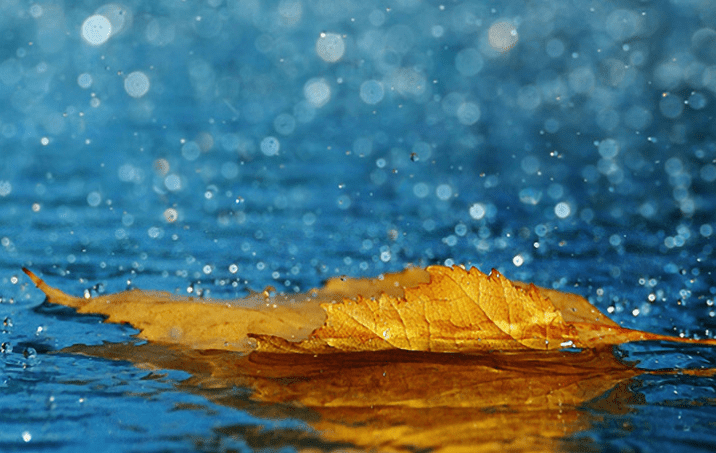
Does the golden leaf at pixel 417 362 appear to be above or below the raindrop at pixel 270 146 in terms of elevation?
below

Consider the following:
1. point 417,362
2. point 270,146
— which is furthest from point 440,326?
point 270,146

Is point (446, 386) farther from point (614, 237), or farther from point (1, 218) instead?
point (1, 218)

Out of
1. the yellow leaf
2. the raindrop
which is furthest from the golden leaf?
the raindrop

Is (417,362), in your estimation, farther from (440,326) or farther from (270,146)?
(270,146)

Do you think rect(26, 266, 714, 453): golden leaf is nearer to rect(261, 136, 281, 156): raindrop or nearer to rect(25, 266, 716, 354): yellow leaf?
rect(25, 266, 716, 354): yellow leaf

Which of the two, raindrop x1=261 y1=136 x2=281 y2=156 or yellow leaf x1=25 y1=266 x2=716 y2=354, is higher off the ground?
raindrop x1=261 y1=136 x2=281 y2=156

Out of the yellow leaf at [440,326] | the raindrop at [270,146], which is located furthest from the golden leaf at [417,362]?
the raindrop at [270,146]

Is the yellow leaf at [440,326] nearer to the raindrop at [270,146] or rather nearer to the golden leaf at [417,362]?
the golden leaf at [417,362]

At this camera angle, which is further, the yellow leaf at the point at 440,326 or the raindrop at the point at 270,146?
the raindrop at the point at 270,146

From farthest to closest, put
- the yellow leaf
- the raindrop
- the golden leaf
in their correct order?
1. the raindrop
2. the yellow leaf
3. the golden leaf

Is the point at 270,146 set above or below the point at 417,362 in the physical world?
above

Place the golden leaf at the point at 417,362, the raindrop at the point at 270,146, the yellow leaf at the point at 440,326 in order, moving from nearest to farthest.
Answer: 1. the golden leaf at the point at 417,362
2. the yellow leaf at the point at 440,326
3. the raindrop at the point at 270,146
